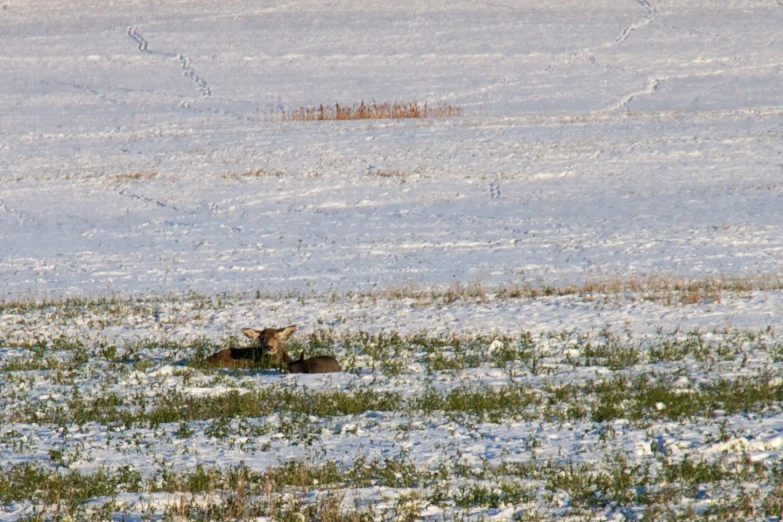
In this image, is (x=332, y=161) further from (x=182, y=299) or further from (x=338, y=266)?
(x=182, y=299)

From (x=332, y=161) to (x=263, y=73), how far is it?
17250mm

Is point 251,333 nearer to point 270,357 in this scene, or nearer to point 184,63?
point 270,357

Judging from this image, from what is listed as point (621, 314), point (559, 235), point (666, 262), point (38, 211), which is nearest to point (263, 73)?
point (38, 211)

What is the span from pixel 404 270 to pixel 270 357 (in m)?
7.39

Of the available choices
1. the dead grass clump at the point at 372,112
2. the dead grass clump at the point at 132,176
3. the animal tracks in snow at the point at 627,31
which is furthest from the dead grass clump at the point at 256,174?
the animal tracks in snow at the point at 627,31

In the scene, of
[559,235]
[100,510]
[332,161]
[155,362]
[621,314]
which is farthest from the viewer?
[332,161]

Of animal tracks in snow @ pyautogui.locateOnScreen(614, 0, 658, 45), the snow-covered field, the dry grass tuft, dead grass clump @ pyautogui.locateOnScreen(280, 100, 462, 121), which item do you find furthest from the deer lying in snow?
animal tracks in snow @ pyautogui.locateOnScreen(614, 0, 658, 45)

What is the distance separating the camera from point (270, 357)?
10.7 metres

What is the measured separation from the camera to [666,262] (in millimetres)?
17766

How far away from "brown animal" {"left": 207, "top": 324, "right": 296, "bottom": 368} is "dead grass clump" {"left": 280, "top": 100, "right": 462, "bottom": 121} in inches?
932

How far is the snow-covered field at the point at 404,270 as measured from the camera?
A: 7.16 m

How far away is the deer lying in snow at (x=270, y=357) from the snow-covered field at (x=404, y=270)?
0.23 m

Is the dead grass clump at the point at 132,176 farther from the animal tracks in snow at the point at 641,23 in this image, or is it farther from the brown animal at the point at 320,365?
the animal tracks in snow at the point at 641,23

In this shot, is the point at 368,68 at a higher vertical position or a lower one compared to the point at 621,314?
higher
